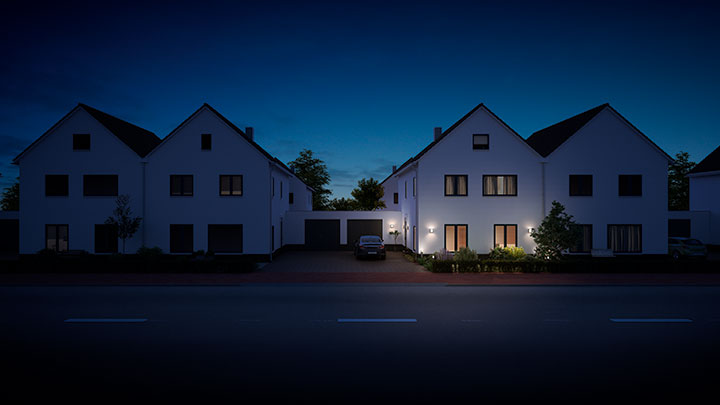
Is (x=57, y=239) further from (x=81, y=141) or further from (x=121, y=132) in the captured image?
(x=121, y=132)

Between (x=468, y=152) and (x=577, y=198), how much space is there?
23.0ft

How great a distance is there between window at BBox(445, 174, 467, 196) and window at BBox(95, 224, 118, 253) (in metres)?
19.9

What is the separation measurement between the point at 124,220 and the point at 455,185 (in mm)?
19032

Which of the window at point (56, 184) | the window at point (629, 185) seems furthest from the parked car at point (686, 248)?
the window at point (56, 184)

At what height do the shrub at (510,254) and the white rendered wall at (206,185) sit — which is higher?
the white rendered wall at (206,185)

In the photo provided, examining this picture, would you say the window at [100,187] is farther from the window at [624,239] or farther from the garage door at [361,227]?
the window at [624,239]

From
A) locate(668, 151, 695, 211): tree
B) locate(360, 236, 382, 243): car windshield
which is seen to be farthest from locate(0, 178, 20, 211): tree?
locate(668, 151, 695, 211): tree

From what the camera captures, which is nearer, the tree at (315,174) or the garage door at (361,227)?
the garage door at (361,227)

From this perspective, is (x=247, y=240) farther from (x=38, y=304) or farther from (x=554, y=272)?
(x=554, y=272)

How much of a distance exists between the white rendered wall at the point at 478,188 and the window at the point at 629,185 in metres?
4.89

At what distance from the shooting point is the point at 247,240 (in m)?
23.0

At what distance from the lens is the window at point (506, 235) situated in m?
22.9

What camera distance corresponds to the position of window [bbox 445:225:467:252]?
23.0m

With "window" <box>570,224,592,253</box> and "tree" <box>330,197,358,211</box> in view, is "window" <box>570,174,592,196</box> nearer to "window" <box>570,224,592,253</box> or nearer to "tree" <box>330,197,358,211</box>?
"window" <box>570,224,592,253</box>
